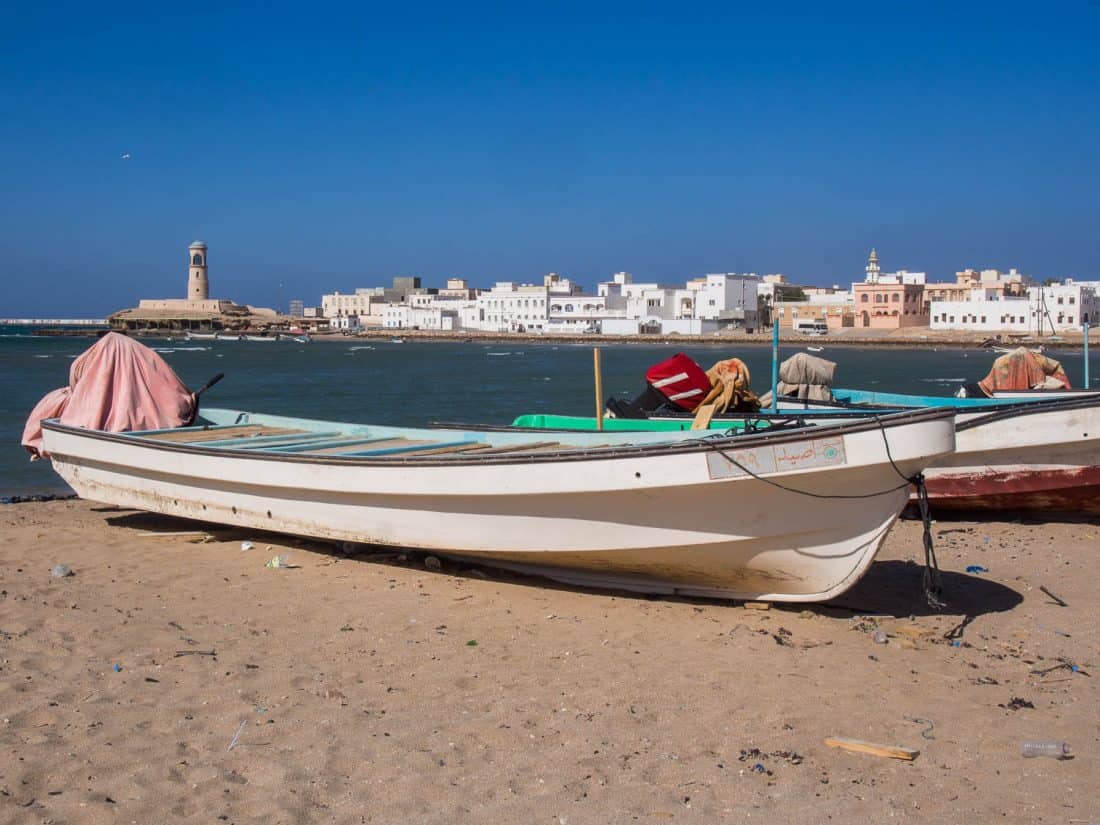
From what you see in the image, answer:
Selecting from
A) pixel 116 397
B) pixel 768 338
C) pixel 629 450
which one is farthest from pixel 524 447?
pixel 768 338

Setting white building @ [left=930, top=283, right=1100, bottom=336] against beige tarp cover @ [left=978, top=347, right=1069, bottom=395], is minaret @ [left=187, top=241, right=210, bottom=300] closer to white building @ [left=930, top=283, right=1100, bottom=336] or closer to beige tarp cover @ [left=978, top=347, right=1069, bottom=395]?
white building @ [left=930, top=283, right=1100, bottom=336]

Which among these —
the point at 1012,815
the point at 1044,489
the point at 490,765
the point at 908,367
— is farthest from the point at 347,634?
the point at 908,367

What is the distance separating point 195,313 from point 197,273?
44.3 ft

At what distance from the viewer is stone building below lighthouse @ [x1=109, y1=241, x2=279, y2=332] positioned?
15275cm

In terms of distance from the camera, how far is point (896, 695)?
6.42m

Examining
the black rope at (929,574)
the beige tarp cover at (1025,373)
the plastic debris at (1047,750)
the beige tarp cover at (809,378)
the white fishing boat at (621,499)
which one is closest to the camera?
the plastic debris at (1047,750)

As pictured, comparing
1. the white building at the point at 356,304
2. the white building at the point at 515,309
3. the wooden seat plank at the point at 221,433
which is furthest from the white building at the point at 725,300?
the wooden seat plank at the point at 221,433

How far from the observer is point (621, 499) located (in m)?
7.81

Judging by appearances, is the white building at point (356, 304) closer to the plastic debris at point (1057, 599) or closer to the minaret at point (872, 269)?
the minaret at point (872, 269)

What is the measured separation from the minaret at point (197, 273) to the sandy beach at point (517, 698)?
170 m

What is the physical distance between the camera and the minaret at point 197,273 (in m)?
170

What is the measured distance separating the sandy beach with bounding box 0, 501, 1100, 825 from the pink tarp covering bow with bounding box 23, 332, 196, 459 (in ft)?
10.3

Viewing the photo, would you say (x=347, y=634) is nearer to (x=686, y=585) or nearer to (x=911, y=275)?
(x=686, y=585)

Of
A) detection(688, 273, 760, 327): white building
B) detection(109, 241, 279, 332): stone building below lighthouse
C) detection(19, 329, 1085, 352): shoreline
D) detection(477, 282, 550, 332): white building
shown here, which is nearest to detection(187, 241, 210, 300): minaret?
detection(109, 241, 279, 332): stone building below lighthouse
